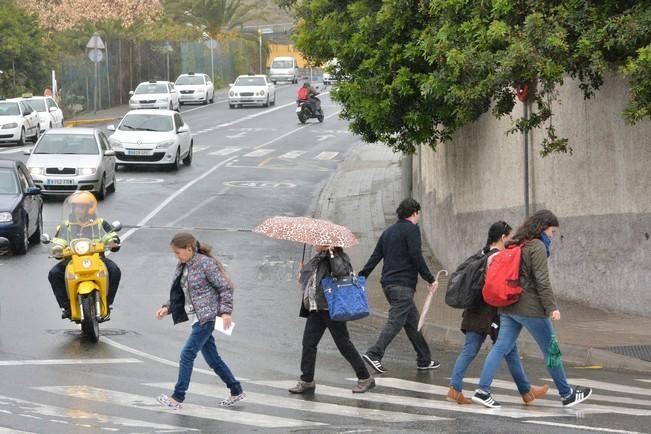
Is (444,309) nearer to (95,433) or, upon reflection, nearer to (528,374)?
(528,374)

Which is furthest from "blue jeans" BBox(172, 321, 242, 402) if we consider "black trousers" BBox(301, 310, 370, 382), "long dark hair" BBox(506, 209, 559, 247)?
"long dark hair" BBox(506, 209, 559, 247)

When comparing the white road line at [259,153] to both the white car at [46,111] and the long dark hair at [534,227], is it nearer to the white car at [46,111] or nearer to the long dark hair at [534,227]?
the white car at [46,111]

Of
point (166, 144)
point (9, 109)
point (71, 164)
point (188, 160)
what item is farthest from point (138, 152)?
point (9, 109)

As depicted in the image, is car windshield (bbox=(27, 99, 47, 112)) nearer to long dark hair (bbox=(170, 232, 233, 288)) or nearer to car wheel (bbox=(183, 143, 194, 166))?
car wheel (bbox=(183, 143, 194, 166))

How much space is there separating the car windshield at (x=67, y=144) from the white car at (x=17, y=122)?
46.4ft

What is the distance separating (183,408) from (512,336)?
2.78 m

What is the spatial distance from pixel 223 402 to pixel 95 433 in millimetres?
1648

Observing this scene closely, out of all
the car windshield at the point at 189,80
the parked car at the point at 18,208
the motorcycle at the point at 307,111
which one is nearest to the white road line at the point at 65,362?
the parked car at the point at 18,208

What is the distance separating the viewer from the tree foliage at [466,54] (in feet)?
47.8

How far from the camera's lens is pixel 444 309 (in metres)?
16.7

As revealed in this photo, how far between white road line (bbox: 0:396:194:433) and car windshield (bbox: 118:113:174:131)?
25.3m

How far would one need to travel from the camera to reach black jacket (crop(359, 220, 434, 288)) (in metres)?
12.8

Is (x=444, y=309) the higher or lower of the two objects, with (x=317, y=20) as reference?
lower

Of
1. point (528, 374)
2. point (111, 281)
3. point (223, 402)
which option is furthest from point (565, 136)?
point (223, 402)
